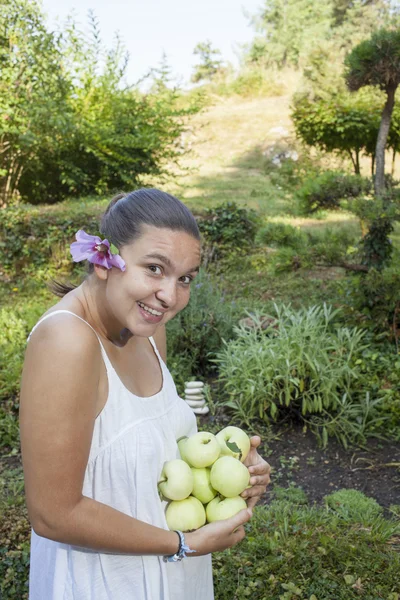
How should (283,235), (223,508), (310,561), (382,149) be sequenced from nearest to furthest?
(223,508), (310,561), (283,235), (382,149)

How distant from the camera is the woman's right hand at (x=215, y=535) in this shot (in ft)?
4.45

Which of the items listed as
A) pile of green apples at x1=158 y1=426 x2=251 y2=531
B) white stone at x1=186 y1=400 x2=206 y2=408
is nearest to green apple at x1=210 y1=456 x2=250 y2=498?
pile of green apples at x1=158 y1=426 x2=251 y2=531

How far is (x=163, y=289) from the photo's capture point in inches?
53.2

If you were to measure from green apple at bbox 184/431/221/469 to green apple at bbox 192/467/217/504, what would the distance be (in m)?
0.02

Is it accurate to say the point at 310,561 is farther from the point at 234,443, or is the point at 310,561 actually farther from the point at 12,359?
the point at 12,359

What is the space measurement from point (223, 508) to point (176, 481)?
0.16 meters

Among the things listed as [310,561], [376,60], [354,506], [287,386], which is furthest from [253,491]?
[376,60]

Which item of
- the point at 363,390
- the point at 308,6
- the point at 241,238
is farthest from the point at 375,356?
the point at 308,6

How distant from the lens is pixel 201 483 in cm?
146

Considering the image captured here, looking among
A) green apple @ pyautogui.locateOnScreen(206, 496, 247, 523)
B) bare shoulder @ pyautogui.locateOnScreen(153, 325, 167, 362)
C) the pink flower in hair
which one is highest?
the pink flower in hair

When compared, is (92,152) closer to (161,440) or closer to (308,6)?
(161,440)

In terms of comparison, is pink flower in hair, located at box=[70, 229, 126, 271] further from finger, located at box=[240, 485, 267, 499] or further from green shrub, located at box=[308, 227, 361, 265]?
green shrub, located at box=[308, 227, 361, 265]

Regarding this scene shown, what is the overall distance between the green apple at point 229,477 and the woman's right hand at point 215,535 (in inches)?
2.3

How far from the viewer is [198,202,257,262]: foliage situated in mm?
8266
